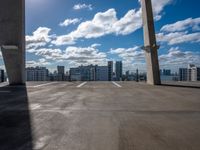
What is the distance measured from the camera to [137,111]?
25.4 feet

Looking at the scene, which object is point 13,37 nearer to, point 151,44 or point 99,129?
point 151,44

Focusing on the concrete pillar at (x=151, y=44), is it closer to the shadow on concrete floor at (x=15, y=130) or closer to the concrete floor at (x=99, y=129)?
the concrete floor at (x=99, y=129)

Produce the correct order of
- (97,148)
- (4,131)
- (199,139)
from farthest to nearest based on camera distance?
(4,131) → (199,139) → (97,148)

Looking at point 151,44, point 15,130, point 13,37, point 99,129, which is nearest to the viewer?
point 15,130

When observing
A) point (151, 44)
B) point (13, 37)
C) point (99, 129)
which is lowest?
point (99, 129)

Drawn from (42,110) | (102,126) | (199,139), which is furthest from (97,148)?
(42,110)

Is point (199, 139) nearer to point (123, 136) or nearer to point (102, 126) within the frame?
point (123, 136)

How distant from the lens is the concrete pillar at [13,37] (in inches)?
787

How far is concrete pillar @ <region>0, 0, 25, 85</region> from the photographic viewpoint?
2000cm

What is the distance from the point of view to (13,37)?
20.6 metres

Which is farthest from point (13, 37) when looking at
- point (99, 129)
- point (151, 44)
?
point (99, 129)

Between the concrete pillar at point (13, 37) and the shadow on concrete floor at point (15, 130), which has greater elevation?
the concrete pillar at point (13, 37)

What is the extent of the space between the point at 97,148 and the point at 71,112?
135 inches

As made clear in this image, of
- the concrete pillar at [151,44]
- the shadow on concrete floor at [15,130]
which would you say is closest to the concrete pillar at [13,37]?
the concrete pillar at [151,44]
